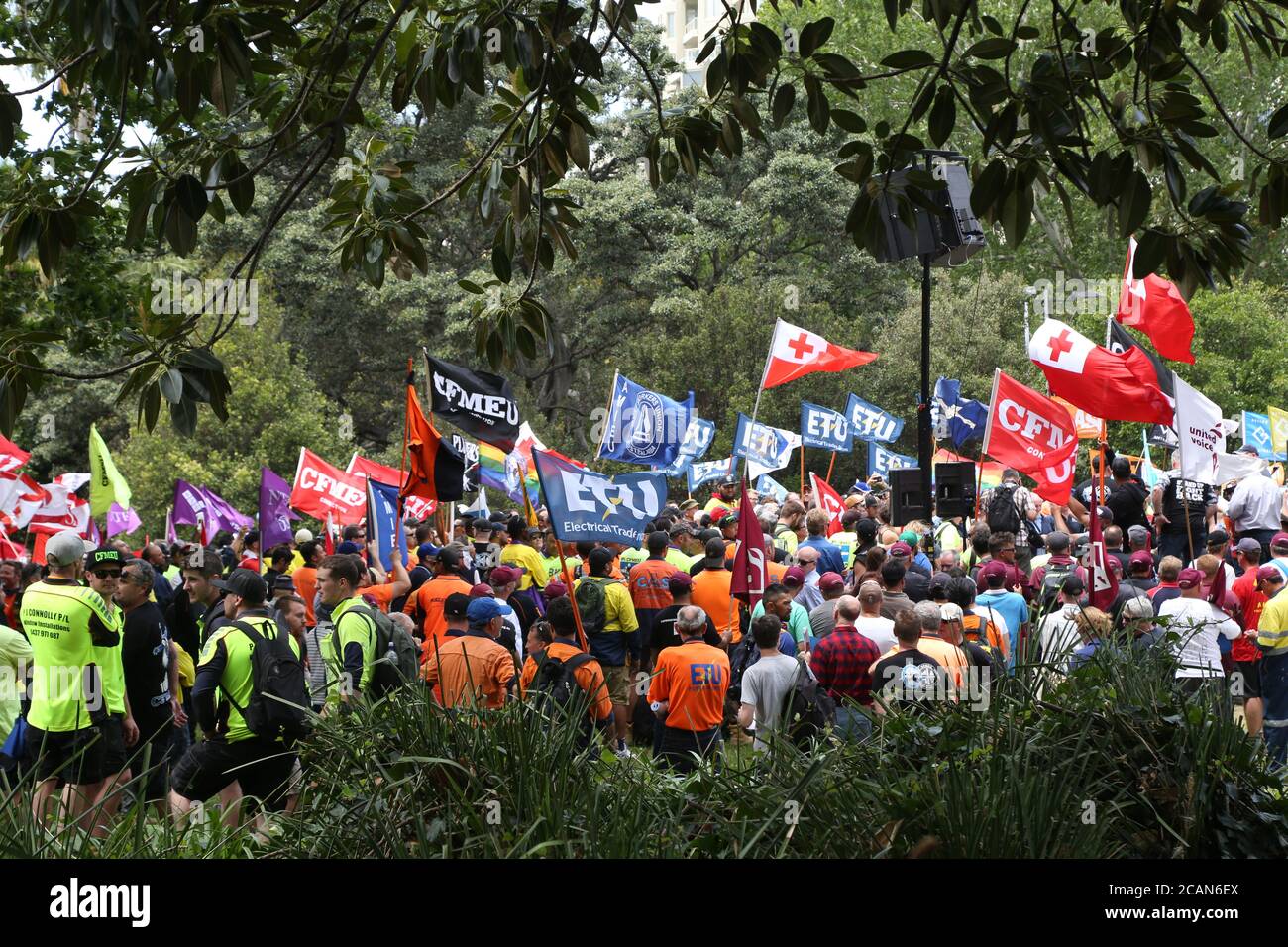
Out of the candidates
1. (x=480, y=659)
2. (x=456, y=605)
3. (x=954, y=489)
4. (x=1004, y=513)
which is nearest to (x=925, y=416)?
(x=954, y=489)

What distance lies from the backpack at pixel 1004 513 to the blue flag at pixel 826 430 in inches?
251

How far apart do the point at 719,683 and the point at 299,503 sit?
1174 centimetres

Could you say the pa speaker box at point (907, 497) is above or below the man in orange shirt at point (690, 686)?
above

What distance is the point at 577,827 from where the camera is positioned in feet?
15.6

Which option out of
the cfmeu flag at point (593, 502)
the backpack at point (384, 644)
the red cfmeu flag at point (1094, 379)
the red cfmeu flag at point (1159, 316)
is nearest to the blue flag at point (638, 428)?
the red cfmeu flag at point (1094, 379)

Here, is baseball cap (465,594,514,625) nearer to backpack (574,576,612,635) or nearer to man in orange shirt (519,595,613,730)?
man in orange shirt (519,595,613,730)

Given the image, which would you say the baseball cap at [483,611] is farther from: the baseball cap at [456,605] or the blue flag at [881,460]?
the blue flag at [881,460]

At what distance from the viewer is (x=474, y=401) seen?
1264 centimetres

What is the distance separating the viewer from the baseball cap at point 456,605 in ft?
30.1

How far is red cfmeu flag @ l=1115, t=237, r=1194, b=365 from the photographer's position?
46.9 ft

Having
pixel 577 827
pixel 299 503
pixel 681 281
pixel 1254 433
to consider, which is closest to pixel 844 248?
pixel 681 281

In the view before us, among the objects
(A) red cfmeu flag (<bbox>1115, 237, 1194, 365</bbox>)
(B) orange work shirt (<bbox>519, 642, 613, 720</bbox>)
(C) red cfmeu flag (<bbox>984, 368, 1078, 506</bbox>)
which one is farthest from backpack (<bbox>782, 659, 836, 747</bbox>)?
(A) red cfmeu flag (<bbox>1115, 237, 1194, 365</bbox>)

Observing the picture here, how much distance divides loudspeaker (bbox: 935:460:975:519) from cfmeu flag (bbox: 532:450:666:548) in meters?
4.40
